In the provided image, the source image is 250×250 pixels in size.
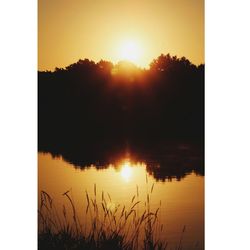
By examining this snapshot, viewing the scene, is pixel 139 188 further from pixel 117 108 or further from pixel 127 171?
pixel 117 108

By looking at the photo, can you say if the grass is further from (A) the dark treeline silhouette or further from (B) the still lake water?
(A) the dark treeline silhouette

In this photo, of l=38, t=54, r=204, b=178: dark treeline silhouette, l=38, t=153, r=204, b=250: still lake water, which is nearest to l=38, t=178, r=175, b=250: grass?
l=38, t=153, r=204, b=250: still lake water

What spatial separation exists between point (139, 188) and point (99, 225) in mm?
368

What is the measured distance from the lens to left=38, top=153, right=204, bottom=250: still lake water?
4.07 meters

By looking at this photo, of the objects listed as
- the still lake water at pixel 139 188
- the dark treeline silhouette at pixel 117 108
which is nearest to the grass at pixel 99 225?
the still lake water at pixel 139 188

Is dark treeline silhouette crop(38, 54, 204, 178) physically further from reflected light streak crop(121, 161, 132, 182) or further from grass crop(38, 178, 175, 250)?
grass crop(38, 178, 175, 250)

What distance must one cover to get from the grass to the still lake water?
3 cm

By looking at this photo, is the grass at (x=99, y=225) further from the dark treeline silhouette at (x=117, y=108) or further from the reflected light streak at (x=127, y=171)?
the dark treeline silhouette at (x=117, y=108)

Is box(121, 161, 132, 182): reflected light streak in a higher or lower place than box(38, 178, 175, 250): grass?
higher

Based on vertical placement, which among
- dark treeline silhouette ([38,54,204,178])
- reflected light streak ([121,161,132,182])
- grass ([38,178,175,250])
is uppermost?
dark treeline silhouette ([38,54,204,178])

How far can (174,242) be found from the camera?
4.09m

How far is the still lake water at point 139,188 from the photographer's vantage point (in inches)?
160
